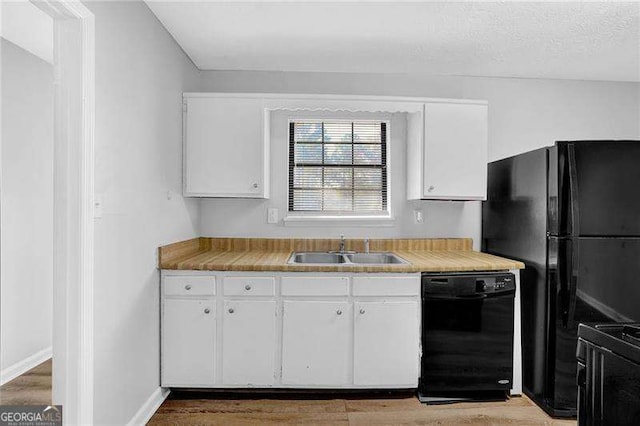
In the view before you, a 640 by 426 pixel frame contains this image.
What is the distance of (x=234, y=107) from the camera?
302 cm

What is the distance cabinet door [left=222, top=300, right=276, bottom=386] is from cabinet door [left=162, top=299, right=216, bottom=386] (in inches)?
3.7

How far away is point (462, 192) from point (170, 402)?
256 centimetres

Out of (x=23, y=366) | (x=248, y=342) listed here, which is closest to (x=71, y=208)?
(x=248, y=342)

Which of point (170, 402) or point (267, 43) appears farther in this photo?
point (267, 43)

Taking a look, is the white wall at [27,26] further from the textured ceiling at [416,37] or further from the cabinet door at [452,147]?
the cabinet door at [452,147]

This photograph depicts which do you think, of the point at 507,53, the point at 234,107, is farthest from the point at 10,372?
the point at 507,53

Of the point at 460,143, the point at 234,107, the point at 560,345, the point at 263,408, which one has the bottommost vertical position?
the point at 263,408

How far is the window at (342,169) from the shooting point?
3465 mm

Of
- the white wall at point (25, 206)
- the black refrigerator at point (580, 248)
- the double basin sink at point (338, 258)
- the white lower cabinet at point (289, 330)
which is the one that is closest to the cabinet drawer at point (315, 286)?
the white lower cabinet at point (289, 330)

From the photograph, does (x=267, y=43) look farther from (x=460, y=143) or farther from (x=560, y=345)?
(x=560, y=345)

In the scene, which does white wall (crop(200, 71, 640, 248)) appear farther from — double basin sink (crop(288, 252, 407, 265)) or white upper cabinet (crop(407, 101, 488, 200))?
white upper cabinet (crop(407, 101, 488, 200))

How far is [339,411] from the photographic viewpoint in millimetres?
2553

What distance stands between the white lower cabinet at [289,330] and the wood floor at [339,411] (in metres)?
0.13

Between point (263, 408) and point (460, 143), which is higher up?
point (460, 143)
